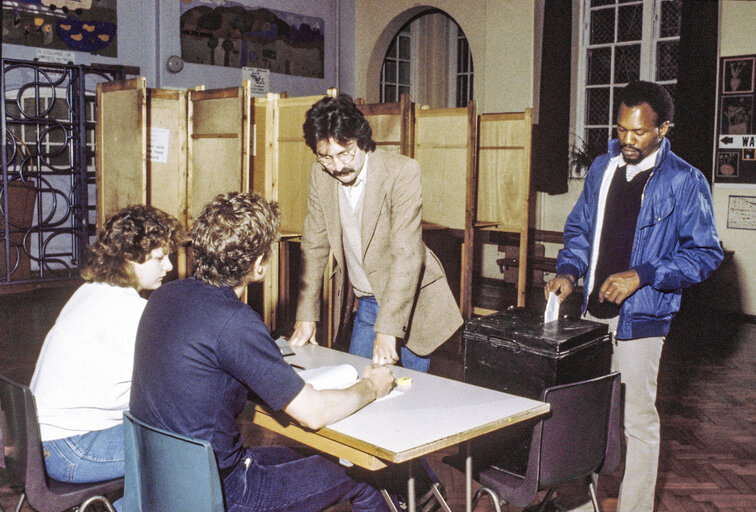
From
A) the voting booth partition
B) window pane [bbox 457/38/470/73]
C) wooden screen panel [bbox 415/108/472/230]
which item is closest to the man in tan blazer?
the voting booth partition

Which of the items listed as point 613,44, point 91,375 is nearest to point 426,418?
point 91,375

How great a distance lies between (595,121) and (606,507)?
622cm

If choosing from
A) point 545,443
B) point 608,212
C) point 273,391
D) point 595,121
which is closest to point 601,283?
point 608,212

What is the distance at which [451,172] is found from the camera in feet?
19.5

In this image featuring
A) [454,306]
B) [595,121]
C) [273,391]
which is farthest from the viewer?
[595,121]

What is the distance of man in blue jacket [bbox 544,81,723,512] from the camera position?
255cm

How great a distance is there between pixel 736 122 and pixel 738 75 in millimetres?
433

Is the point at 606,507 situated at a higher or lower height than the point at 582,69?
lower

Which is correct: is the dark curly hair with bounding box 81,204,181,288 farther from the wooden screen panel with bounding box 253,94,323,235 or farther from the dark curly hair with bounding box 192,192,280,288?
the wooden screen panel with bounding box 253,94,323,235

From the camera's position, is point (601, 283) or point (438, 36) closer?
point (601, 283)

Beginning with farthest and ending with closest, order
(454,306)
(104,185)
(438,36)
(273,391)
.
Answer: (438,36) < (104,185) < (454,306) < (273,391)

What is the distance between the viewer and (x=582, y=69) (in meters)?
8.70

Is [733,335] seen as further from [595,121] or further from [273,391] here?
[273,391]

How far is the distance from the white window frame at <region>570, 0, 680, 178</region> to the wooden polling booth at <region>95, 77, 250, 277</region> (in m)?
4.75
